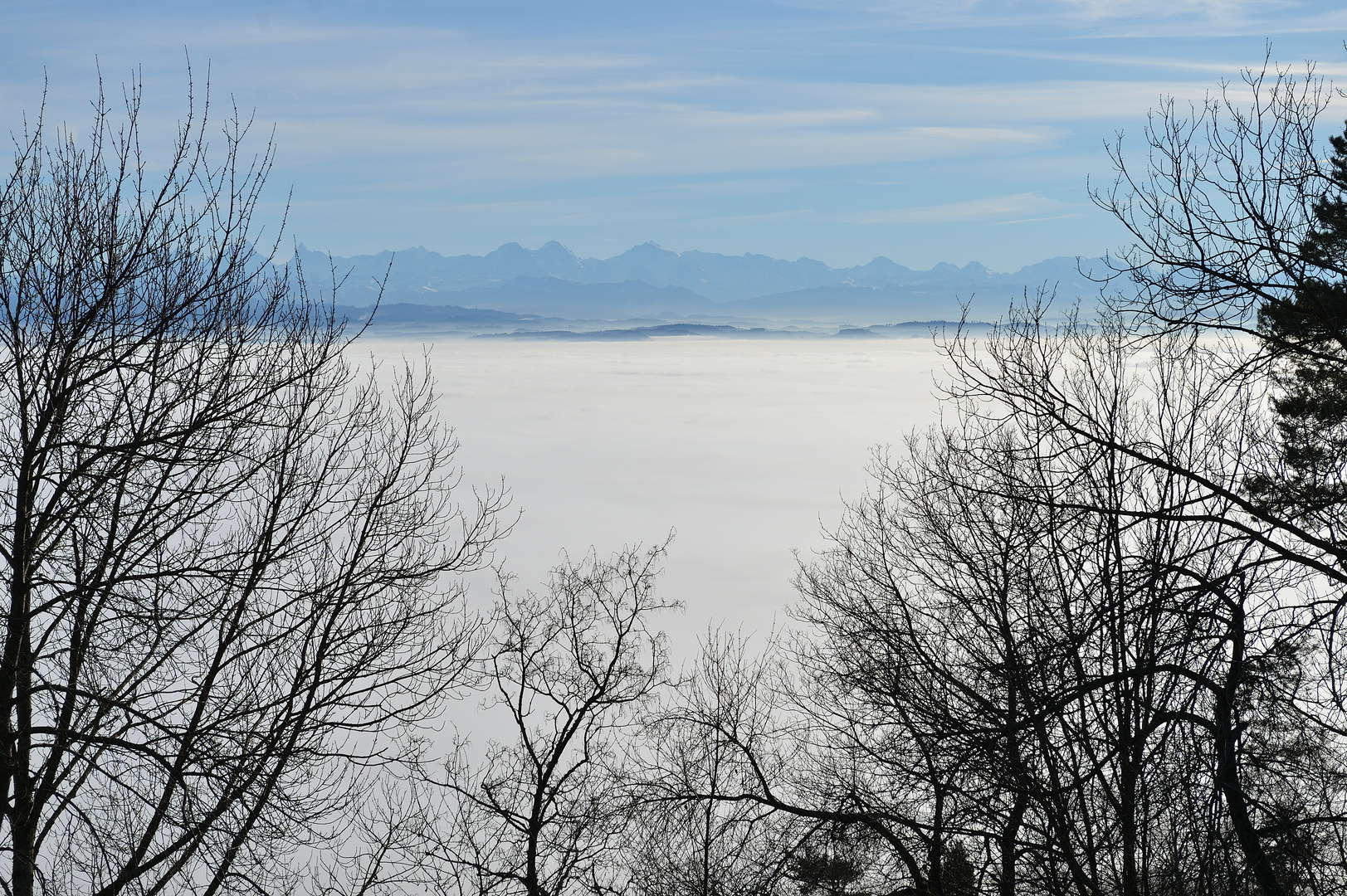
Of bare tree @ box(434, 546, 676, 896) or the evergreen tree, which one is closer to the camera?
the evergreen tree

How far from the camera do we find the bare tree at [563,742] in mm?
20938

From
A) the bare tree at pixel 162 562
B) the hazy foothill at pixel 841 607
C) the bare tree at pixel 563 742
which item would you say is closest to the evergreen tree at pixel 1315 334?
the hazy foothill at pixel 841 607

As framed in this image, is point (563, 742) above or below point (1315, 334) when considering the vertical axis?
below

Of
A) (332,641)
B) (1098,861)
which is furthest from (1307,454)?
(332,641)

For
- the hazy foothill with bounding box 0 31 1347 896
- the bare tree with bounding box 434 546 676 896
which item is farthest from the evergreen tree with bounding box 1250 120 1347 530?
the bare tree with bounding box 434 546 676 896

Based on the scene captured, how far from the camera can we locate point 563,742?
2180cm

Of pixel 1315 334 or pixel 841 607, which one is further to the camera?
pixel 841 607

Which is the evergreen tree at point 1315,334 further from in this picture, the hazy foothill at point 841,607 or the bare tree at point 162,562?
the bare tree at point 162,562

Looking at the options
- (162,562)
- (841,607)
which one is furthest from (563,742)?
(162,562)

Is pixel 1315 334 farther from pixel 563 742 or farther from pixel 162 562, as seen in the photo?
pixel 563 742

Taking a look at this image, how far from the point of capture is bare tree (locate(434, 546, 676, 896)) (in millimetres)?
20938

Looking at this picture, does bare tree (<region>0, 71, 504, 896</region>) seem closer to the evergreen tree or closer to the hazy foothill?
the hazy foothill

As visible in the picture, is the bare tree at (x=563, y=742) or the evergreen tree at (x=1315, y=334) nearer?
the evergreen tree at (x=1315, y=334)

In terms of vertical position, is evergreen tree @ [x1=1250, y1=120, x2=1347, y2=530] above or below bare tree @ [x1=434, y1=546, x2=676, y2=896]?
above
